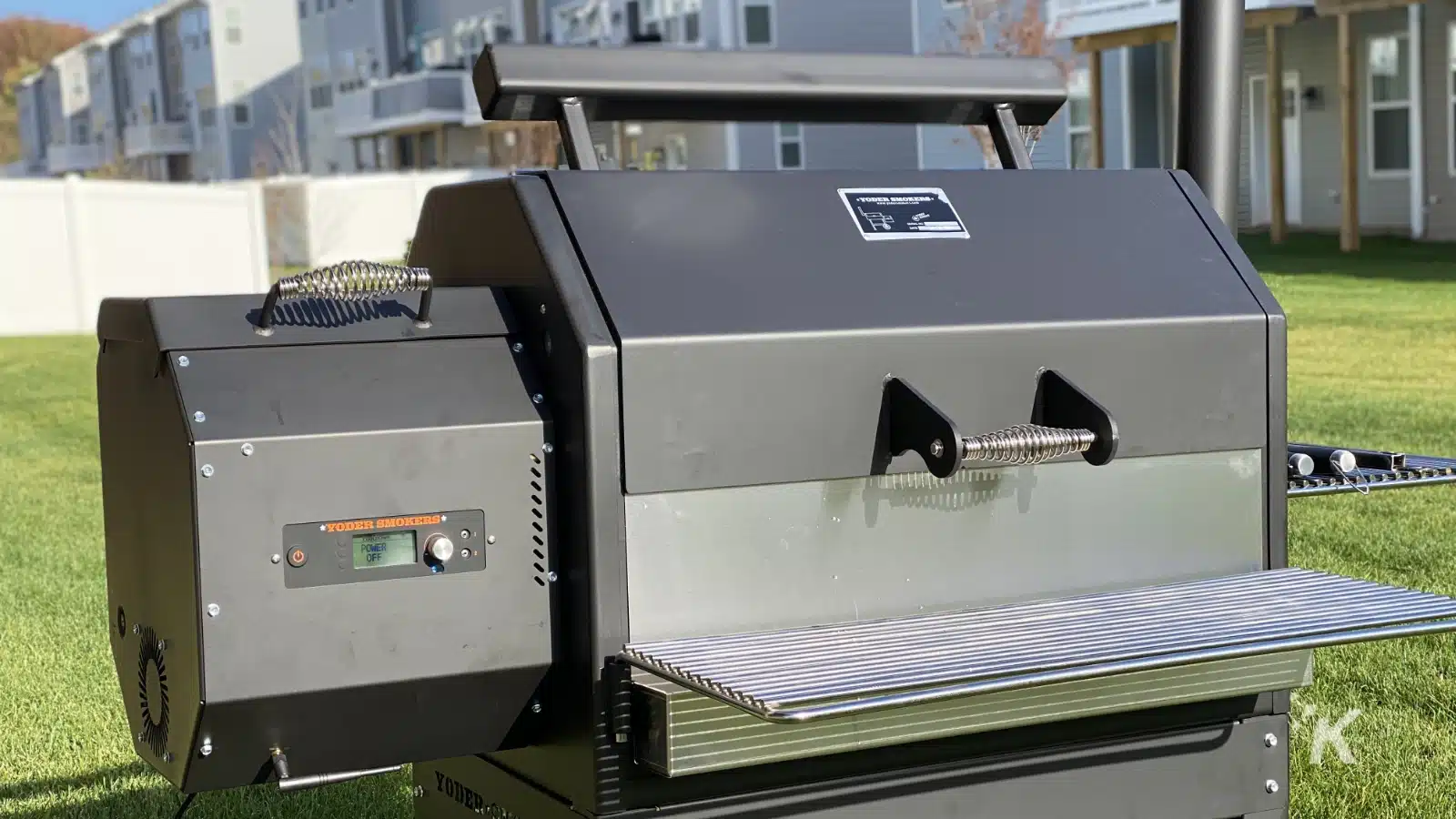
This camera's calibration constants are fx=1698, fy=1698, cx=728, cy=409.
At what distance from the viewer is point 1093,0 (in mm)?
16781

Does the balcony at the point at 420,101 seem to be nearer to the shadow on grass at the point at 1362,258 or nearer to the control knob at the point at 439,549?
the shadow on grass at the point at 1362,258

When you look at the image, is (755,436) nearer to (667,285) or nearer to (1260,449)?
(667,285)

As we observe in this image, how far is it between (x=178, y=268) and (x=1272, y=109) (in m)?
11.6

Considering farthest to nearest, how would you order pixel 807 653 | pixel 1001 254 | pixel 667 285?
1. pixel 1001 254
2. pixel 667 285
3. pixel 807 653

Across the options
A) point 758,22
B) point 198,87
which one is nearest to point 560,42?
point 758,22

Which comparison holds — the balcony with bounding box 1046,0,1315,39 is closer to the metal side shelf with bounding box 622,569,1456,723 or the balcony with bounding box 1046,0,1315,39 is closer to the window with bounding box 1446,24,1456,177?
the window with bounding box 1446,24,1456,177

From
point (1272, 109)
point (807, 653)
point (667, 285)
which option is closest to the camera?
point (807, 653)

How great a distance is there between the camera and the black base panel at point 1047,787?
1.79 m

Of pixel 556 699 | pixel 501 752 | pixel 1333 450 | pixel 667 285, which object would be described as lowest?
pixel 501 752

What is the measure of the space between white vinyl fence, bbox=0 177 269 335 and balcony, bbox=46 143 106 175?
45.6m

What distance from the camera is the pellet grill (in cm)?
159

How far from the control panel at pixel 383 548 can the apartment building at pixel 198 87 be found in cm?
4078

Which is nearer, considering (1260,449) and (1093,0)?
(1260,449)

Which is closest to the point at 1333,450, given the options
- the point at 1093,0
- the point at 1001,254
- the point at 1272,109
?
the point at 1001,254
